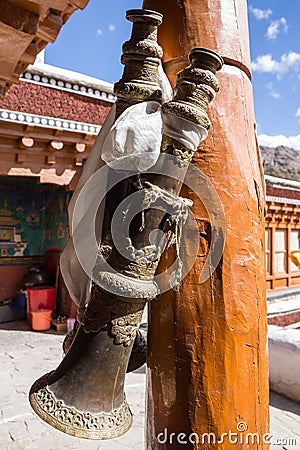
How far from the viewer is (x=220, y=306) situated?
3.39 ft

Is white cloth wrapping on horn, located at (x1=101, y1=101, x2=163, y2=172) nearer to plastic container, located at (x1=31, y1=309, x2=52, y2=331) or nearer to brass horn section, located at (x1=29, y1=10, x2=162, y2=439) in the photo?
brass horn section, located at (x1=29, y1=10, x2=162, y2=439)

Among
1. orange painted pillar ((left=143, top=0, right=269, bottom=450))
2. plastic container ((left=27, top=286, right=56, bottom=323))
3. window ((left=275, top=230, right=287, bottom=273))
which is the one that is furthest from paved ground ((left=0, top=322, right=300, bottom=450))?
window ((left=275, top=230, right=287, bottom=273))

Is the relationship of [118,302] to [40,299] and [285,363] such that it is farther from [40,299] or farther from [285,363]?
Result: [40,299]

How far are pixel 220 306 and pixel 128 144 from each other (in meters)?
0.48

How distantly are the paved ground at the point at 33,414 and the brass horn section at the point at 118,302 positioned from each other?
3.19 meters

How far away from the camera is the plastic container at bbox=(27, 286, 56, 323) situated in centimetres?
799

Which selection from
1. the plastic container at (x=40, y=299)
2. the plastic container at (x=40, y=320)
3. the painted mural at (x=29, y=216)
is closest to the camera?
the plastic container at (x=40, y=320)

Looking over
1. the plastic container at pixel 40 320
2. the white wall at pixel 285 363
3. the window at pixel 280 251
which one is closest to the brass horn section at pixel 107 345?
the white wall at pixel 285 363

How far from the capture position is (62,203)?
28.1 feet

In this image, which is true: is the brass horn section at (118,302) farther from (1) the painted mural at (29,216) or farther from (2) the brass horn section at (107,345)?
(1) the painted mural at (29,216)

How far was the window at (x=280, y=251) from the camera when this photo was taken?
1191 centimetres

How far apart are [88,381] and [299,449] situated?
362cm

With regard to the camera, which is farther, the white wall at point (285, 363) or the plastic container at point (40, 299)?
the plastic container at point (40, 299)

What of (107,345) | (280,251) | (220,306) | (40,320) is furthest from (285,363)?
(280,251)
